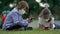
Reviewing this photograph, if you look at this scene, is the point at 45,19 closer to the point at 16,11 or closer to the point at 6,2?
the point at 16,11

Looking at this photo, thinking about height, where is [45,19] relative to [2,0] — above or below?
below

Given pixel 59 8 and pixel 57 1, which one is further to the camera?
pixel 59 8

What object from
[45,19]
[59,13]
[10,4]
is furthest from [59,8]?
[45,19]

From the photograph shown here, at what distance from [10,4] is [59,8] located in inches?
159

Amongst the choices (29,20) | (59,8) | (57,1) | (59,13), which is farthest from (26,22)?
(59,13)

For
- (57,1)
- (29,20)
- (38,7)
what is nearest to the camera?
(29,20)

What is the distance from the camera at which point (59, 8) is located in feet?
80.3

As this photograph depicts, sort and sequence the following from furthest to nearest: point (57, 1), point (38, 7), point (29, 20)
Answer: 1. point (38, 7)
2. point (57, 1)
3. point (29, 20)

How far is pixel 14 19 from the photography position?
9.70 meters

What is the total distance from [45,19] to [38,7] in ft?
42.7

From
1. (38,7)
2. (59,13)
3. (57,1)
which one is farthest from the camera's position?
(59,13)

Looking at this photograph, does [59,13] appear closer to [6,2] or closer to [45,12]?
[6,2]

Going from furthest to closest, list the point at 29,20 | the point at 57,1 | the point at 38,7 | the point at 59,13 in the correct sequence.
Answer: the point at 59,13
the point at 38,7
the point at 57,1
the point at 29,20

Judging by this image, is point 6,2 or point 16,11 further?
point 6,2
